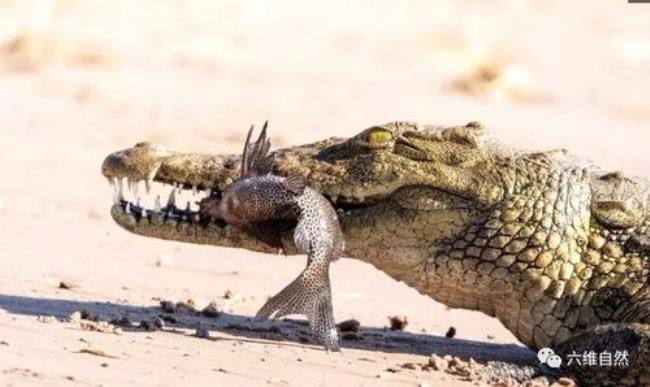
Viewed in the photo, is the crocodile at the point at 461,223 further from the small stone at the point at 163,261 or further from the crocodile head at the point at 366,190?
the small stone at the point at 163,261

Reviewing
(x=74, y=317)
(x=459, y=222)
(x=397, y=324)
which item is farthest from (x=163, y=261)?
(x=459, y=222)

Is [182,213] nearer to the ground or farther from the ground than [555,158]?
nearer to the ground

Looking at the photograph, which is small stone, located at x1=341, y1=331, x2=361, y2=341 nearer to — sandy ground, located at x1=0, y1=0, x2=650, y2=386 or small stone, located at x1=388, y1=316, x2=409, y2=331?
sandy ground, located at x1=0, y1=0, x2=650, y2=386

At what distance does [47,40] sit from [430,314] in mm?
14185

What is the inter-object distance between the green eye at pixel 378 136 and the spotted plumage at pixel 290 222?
1.42 ft

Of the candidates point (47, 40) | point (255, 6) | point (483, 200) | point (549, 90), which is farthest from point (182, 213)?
point (255, 6)

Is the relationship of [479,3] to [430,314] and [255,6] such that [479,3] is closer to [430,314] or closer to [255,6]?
[255,6]

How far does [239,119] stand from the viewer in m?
19.3

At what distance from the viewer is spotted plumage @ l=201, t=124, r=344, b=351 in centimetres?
729

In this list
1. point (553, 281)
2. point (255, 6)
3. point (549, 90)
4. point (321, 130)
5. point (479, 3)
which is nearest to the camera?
point (553, 281)

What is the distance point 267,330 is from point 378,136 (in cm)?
106

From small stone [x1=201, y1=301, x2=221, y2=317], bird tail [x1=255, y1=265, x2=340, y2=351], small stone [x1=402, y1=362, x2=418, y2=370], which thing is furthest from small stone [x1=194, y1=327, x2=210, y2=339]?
small stone [x1=402, y1=362, x2=418, y2=370]

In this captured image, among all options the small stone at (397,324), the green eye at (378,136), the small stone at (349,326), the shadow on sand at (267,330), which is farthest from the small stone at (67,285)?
the green eye at (378,136)

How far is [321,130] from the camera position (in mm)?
19125
